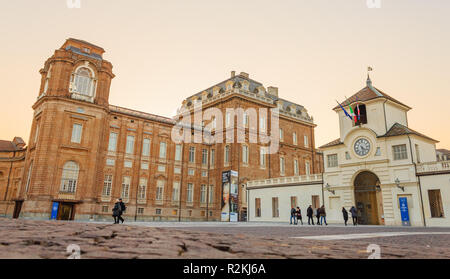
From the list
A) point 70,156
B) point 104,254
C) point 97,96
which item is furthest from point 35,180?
point 104,254

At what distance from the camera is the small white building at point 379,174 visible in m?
24.0

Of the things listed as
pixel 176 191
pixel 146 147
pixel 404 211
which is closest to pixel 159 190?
pixel 176 191

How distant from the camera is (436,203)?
2417 cm

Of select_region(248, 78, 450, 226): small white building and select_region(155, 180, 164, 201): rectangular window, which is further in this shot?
select_region(155, 180, 164, 201): rectangular window

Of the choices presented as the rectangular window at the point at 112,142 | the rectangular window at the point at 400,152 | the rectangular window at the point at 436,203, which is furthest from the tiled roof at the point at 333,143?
the rectangular window at the point at 112,142

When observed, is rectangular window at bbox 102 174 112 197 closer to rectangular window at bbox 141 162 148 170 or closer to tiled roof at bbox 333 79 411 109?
rectangular window at bbox 141 162 148 170

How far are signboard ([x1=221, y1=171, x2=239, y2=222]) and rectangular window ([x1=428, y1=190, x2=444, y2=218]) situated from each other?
19157mm

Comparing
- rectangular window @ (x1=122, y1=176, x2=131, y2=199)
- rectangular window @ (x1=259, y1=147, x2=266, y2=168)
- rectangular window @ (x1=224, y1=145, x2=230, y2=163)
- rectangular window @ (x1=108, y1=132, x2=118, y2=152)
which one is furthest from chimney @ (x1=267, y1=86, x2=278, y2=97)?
rectangular window @ (x1=122, y1=176, x2=131, y2=199)

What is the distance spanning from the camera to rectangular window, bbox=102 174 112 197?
3541 cm

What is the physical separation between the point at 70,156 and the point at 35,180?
158 inches

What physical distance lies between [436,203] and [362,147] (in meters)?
7.33

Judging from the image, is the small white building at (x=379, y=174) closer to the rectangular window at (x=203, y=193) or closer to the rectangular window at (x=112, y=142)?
the rectangular window at (x=203, y=193)
